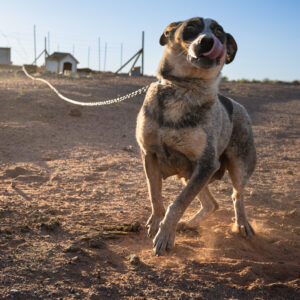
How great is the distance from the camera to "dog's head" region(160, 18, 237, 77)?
3.62 m

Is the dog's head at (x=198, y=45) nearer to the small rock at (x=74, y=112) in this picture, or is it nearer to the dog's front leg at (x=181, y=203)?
the dog's front leg at (x=181, y=203)

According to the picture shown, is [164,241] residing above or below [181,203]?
below

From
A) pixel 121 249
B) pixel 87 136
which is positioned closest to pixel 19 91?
pixel 87 136

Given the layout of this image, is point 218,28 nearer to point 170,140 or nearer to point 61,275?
point 170,140

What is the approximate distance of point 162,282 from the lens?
11.1ft

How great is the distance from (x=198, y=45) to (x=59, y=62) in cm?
3266

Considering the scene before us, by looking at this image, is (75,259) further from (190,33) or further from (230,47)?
(230,47)

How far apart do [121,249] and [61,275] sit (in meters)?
0.85

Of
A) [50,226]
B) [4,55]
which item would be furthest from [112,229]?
[4,55]

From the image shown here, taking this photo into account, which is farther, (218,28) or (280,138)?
(280,138)

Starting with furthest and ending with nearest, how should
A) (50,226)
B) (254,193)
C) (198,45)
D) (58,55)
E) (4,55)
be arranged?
(4,55)
(58,55)
(254,193)
(50,226)
(198,45)

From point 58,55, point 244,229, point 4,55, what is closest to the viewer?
point 244,229

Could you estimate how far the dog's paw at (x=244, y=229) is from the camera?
4.77m

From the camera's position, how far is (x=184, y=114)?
384 cm
